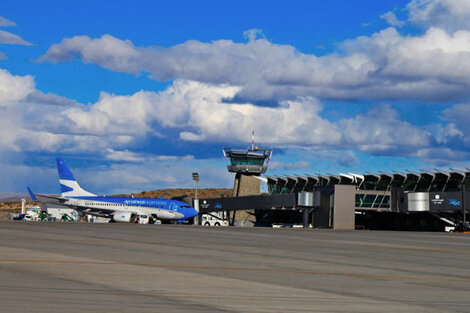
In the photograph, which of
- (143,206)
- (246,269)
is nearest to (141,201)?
(143,206)

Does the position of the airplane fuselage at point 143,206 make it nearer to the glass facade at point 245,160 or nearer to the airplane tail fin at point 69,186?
the airplane tail fin at point 69,186

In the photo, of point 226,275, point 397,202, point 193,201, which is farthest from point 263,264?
point 193,201

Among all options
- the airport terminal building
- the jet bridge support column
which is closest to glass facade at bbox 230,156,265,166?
the airport terminal building

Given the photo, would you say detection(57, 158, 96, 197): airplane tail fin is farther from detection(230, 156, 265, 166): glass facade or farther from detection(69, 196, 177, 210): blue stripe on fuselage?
detection(230, 156, 265, 166): glass facade

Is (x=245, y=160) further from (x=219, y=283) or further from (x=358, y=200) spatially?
(x=219, y=283)

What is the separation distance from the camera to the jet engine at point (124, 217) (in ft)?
342

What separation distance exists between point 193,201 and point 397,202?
1744 inches

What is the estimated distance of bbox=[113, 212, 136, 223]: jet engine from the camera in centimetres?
10419

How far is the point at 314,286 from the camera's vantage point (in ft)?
54.3

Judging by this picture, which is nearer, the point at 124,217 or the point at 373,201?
the point at 124,217

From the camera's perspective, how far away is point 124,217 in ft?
342

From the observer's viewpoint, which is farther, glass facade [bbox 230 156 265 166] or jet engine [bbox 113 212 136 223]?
glass facade [bbox 230 156 265 166]

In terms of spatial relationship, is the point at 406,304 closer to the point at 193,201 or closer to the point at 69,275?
the point at 69,275

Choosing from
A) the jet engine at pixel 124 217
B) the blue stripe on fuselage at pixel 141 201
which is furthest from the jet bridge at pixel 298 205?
the jet engine at pixel 124 217
